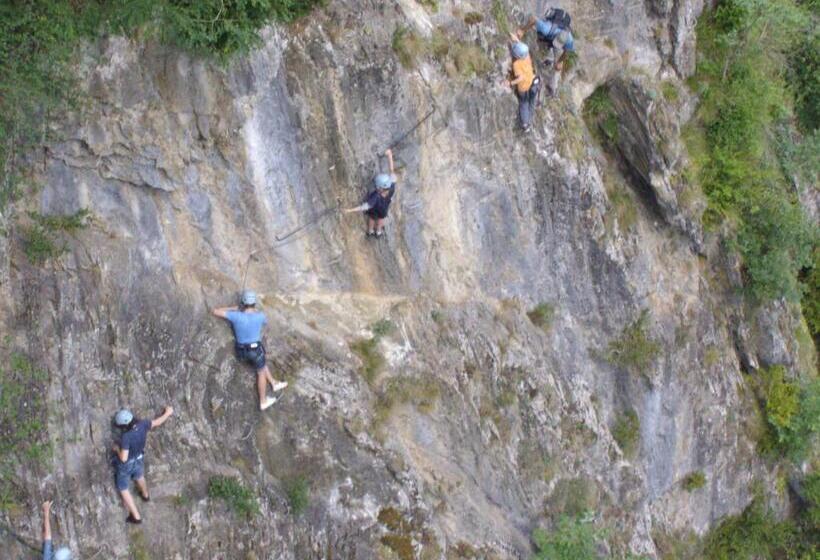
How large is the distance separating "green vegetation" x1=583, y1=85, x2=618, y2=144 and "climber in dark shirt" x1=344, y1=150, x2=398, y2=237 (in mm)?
5497

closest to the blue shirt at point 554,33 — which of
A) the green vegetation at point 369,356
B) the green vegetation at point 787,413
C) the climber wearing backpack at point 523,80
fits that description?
the climber wearing backpack at point 523,80

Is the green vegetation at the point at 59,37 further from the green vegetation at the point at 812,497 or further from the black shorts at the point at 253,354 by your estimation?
the green vegetation at the point at 812,497

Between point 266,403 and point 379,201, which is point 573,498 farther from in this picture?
point 379,201

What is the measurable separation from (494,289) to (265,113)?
551cm

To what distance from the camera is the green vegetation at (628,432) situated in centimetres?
1676

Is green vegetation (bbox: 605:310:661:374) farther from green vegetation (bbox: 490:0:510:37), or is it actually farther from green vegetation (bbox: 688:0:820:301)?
green vegetation (bbox: 490:0:510:37)

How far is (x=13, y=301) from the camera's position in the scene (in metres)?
10.7

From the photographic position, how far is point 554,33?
14.9 m

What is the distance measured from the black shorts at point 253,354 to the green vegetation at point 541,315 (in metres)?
5.77

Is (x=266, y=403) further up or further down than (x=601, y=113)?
further down

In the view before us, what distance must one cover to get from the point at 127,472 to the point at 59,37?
6087 millimetres

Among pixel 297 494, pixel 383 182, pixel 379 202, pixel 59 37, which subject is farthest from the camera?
pixel 379 202

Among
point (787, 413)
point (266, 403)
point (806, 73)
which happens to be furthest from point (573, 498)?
point (806, 73)

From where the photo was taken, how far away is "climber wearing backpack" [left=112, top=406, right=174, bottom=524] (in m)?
10.8
